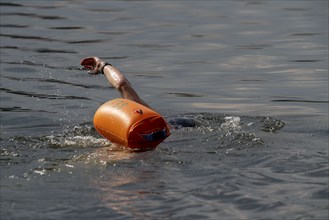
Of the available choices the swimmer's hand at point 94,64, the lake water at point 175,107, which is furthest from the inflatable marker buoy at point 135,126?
the swimmer's hand at point 94,64

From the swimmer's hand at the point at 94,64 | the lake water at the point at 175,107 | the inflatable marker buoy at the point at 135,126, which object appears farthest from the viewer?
the swimmer's hand at the point at 94,64

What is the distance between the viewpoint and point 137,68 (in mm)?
13359

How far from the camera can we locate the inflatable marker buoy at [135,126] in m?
8.38

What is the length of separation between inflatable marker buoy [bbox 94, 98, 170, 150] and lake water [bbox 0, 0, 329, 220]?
0.49 ft

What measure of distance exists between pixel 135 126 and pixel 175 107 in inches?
116

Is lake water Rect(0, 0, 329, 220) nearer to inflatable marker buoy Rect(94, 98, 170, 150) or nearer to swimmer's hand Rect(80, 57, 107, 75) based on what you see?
inflatable marker buoy Rect(94, 98, 170, 150)

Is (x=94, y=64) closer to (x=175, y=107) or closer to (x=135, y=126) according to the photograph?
(x=175, y=107)

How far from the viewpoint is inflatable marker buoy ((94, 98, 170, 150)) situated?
8.38 metres

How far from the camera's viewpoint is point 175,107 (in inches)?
444

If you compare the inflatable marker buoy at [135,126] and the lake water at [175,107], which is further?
the inflatable marker buoy at [135,126]

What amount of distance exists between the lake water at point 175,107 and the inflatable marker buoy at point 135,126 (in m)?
0.15

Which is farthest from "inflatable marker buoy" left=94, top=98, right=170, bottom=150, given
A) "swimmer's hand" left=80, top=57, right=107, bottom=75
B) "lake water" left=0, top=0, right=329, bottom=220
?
"swimmer's hand" left=80, top=57, right=107, bottom=75

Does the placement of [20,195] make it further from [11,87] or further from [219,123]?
[11,87]

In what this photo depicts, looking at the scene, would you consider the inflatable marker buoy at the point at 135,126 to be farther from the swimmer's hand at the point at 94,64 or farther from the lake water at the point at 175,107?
the swimmer's hand at the point at 94,64
